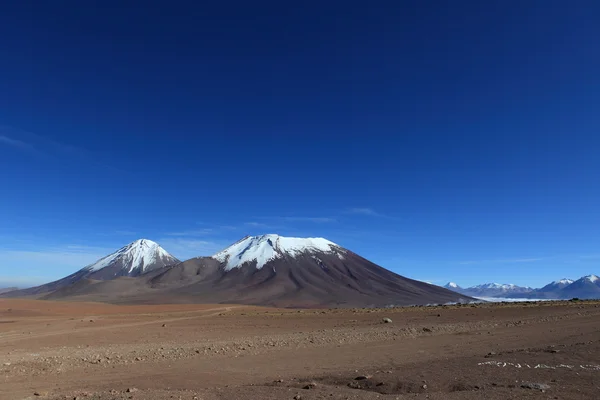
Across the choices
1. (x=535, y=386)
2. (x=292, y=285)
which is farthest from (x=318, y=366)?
(x=292, y=285)

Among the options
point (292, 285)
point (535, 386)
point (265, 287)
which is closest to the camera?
point (535, 386)

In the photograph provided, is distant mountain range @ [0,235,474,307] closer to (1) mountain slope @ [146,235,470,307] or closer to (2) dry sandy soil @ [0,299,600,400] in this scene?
(1) mountain slope @ [146,235,470,307]

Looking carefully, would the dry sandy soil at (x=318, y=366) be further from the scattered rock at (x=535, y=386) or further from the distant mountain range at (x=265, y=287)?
the distant mountain range at (x=265, y=287)

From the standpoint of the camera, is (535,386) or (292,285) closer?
(535,386)

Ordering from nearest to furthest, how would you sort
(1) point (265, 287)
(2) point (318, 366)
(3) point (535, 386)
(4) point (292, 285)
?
(3) point (535, 386) → (2) point (318, 366) → (1) point (265, 287) → (4) point (292, 285)

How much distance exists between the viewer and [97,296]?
134 meters

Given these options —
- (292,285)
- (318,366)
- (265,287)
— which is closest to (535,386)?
(318,366)

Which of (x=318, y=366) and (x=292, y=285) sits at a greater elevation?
(x=292, y=285)

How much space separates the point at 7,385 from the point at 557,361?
1605 centimetres

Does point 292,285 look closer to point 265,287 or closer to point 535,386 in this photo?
point 265,287

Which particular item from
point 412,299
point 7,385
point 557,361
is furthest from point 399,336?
point 412,299

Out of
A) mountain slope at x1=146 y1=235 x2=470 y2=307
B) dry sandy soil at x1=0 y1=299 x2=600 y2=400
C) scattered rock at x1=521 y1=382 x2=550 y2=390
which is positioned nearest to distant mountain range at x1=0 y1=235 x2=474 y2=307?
mountain slope at x1=146 y1=235 x2=470 y2=307

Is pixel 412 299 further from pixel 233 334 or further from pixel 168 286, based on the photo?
pixel 233 334

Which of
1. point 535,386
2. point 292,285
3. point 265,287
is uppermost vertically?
point 292,285
